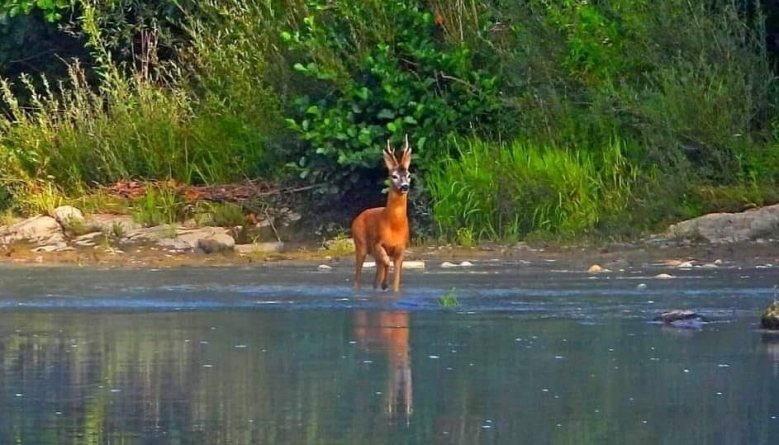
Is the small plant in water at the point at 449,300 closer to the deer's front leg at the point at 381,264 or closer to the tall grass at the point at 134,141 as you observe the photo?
the deer's front leg at the point at 381,264

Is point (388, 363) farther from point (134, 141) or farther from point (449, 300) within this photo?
point (134, 141)

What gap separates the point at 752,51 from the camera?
16.7 meters

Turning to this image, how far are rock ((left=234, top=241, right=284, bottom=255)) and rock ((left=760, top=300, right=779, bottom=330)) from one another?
711 cm

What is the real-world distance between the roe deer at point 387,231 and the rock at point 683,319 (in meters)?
3.20

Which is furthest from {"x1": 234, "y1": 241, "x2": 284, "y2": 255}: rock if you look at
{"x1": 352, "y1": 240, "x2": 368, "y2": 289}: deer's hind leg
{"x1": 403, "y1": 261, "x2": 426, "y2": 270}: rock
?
{"x1": 352, "y1": 240, "x2": 368, "y2": 289}: deer's hind leg

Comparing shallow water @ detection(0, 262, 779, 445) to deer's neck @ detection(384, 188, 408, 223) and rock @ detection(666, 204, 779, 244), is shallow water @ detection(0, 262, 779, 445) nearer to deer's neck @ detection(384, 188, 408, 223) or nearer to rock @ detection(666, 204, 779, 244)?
deer's neck @ detection(384, 188, 408, 223)

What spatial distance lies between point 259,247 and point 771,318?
7762mm

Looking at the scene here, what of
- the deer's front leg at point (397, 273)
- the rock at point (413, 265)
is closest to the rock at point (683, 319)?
the deer's front leg at point (397, 273)

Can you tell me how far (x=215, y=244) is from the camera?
15945mm

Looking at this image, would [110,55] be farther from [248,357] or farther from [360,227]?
[248,357]

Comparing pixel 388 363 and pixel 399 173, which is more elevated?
pixel 399 173

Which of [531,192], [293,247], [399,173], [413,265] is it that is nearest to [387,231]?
[399,173]

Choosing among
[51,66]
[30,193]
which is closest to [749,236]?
[30,193]

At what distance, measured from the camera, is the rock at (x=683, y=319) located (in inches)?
380
